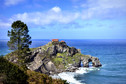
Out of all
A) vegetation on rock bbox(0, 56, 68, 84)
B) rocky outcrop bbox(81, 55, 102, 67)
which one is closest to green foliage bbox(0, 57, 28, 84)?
vegetation on rock bbox(0, 56, 68, 84)

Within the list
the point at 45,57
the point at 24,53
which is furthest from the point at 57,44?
the point at 24,53

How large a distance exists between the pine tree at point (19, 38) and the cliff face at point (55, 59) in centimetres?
4057

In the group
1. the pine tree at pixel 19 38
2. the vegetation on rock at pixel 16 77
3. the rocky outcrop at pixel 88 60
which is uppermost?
the pine tree at pixel 19 38

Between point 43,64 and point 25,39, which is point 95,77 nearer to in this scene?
point 43,64

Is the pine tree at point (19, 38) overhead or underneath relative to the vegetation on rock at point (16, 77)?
overhead

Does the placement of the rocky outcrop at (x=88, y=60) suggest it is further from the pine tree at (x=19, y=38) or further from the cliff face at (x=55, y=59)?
the pine tree at (x=19, y=38)

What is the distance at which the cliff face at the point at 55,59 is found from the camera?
85.9m

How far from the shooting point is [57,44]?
100625 mm

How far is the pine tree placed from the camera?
4270cm

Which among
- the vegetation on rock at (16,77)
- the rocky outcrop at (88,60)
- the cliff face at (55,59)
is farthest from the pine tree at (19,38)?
the rocky outcrop at (88,60)

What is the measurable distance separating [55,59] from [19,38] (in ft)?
173

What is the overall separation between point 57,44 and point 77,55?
59.9 feet

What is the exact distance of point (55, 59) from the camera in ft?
307

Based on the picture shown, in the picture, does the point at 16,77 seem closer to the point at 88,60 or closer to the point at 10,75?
the point at 10,75
